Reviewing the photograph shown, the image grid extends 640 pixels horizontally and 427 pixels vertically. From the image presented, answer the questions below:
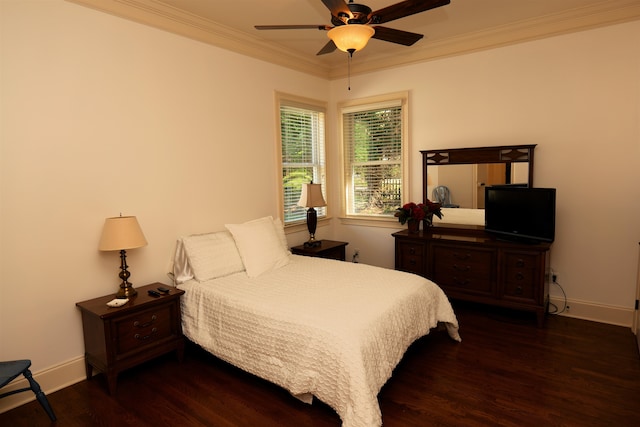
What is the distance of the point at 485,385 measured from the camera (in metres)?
2.56

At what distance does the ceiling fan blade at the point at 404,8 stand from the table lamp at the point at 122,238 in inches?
84.5

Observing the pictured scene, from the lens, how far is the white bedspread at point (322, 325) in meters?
2.10

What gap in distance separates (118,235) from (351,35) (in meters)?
2.04

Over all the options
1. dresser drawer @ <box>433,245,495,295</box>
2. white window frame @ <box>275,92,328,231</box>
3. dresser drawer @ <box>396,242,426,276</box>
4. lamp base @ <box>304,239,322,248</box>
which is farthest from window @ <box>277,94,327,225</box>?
dresser drawer @ <box>433,245,495,295</box>

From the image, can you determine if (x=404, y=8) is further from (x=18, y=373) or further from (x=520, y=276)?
(x=18, y=373)

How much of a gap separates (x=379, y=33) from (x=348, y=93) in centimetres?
244

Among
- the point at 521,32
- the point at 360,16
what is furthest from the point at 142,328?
the point at 521,32

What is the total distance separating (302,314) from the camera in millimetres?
2396

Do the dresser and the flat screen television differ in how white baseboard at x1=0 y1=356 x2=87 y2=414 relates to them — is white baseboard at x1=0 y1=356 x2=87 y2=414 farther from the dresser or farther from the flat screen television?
the flat screen television

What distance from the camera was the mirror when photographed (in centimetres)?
380

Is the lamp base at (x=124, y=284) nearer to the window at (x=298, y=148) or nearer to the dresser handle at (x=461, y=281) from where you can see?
the window at (x=298, y=148)

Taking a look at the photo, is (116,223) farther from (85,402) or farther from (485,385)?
(485,385)

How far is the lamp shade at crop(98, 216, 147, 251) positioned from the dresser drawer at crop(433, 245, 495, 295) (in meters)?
2.82

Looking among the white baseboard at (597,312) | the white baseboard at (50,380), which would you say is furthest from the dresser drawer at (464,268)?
the white baseboard at (50,380)
